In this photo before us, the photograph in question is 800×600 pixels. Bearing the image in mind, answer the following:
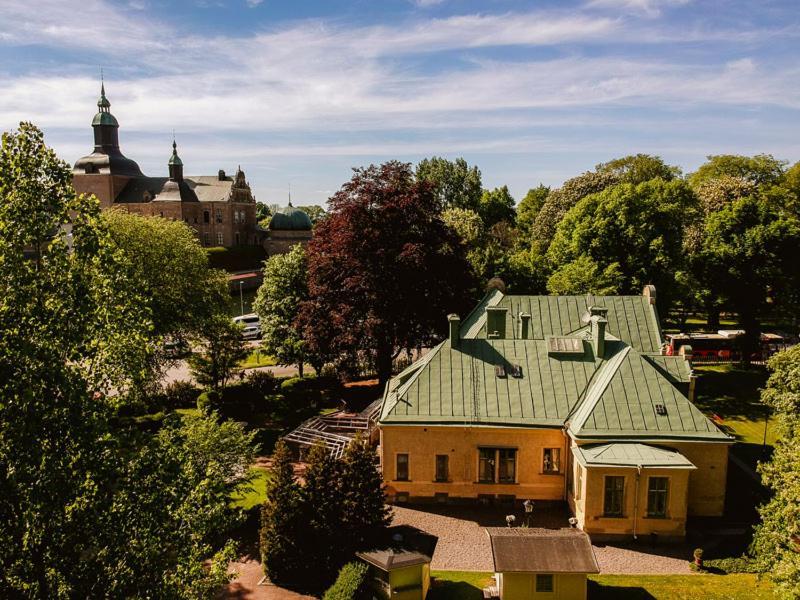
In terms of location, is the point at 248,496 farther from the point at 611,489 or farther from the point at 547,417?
the point at 611,489

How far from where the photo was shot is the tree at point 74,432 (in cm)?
812

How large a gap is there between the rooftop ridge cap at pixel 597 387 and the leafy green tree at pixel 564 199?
118 ft

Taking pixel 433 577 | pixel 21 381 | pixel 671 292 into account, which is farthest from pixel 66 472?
pixel 671 292

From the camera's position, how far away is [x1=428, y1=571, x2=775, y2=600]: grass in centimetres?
1630

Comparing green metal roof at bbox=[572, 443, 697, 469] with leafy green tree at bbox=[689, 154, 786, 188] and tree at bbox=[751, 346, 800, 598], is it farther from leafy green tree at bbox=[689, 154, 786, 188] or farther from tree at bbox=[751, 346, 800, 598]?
leafy green tree at bbox=[689, 154, 786, 188]

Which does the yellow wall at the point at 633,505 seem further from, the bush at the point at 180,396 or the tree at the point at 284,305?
the bush at the point at 180,396

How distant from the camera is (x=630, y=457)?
764 inches

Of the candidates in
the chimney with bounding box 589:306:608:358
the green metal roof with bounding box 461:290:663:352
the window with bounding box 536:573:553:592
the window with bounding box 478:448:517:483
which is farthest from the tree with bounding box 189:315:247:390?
the window with bounding box 536:573:553:592

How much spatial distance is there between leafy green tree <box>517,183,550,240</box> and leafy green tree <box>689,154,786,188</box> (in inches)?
829

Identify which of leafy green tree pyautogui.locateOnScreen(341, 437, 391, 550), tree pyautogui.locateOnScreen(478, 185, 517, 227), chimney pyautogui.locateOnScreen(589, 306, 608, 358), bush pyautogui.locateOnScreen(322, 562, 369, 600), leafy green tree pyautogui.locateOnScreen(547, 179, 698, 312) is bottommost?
bush pyautogui.locateOnScreen(322, 562, 369, 600)

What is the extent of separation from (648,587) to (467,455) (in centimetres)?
743

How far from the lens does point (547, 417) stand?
2212cm

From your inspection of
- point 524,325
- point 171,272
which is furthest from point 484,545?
point 171,272

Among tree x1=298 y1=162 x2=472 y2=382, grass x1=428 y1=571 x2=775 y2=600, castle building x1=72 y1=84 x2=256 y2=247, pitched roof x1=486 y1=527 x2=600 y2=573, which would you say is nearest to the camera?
pitched roof x1=486 y1=527 x2=600 y2=573
